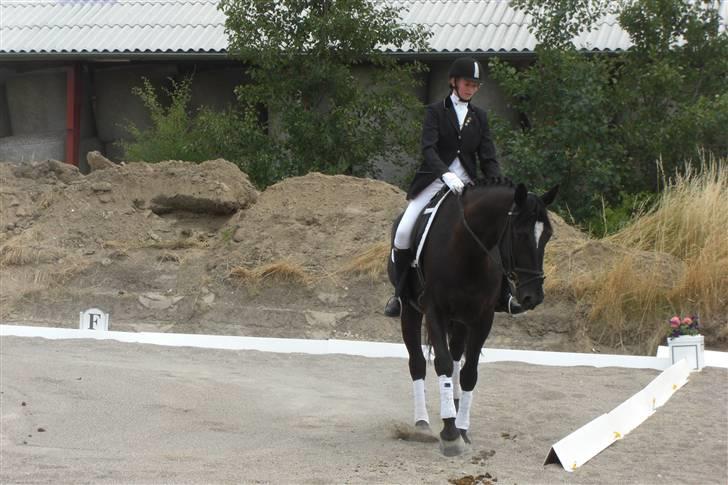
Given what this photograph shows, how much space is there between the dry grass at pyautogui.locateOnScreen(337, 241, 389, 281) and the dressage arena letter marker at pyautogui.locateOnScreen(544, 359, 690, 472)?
494 cm

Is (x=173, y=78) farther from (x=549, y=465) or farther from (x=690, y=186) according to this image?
(x=549, y=465)

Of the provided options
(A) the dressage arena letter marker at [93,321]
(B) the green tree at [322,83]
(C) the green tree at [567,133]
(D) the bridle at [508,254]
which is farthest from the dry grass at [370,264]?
(D) the bridle at [508,254]

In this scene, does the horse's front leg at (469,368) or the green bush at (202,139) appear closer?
the horse's front leg at (469,368)

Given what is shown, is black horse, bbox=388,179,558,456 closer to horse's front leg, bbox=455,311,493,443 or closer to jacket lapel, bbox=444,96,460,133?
horse's front leg, bbox=455,311,493,443

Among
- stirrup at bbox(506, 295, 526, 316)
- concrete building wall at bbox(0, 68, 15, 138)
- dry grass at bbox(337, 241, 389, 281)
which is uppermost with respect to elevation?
concrete building wall at bbox(0, 68, 15, 138)

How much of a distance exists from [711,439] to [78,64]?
625 inches

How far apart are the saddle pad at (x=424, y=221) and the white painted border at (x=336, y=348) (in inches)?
147

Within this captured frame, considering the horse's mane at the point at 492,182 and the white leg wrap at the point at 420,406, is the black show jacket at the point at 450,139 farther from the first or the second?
the white leg wrap at the point at 420,406

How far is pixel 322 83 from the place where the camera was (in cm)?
1650

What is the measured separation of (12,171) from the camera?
1698 centimetres

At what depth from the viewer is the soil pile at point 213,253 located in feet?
42.5

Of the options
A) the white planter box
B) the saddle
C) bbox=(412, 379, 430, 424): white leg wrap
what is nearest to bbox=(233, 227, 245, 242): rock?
the white planter box

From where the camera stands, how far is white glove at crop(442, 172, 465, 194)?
23.1ft

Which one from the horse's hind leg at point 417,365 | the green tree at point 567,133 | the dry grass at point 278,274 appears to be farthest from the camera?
the green tree at point 567,133
